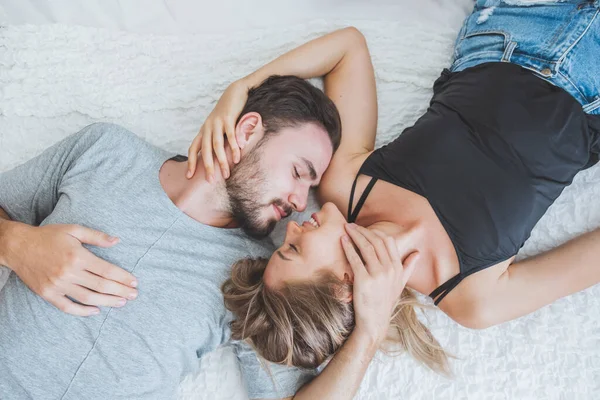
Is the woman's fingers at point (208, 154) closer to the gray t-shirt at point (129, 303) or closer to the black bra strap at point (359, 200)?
the gray t-shirt at point (129, 303)

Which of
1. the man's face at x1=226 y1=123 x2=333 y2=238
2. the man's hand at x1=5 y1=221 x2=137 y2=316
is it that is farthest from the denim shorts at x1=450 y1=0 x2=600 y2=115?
the man's hand at x1=5 y1=221 x2=137 y2=316

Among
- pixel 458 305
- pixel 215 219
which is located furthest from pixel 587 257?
pixel 215 219

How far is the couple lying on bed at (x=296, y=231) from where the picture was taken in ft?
3.93

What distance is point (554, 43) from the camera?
141cm

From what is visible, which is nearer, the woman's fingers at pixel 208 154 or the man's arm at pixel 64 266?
the man's arm at pixel 64 266

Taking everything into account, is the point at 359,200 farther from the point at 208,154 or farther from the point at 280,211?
the point at 208,154

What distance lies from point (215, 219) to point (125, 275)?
279 millimetres

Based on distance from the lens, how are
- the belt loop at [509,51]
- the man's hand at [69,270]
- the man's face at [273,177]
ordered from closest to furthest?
the man's hand at [69,270], the man's face at [273,177], the belt loop at [509,51]

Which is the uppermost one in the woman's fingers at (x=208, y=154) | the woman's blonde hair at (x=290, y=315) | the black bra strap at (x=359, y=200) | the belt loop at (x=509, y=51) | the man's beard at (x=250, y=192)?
the belt loop at (x=509, y=51)

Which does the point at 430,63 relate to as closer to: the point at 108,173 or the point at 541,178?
the point at 541,178

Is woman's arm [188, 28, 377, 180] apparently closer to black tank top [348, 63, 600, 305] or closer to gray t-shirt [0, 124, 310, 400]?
black tank top [348, 63, 600, 305]

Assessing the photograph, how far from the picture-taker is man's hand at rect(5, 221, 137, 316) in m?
1.18

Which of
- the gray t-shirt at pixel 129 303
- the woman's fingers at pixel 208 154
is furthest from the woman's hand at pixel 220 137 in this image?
the gray t-shirt at pixel 129 303

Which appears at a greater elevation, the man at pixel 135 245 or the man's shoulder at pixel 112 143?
the man's shoulder at pixel 112 143
